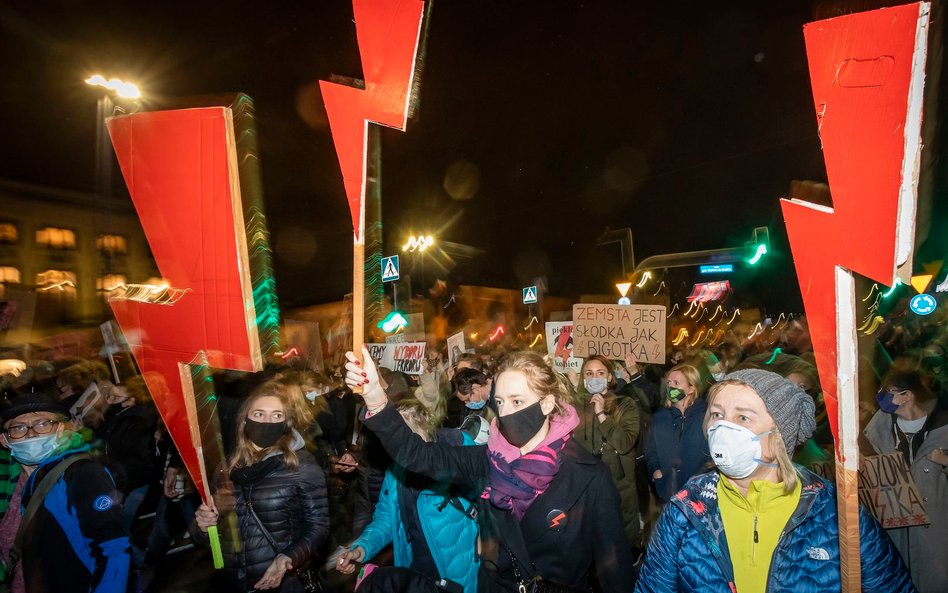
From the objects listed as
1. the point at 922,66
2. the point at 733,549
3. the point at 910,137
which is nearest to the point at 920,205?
the point at 910,137

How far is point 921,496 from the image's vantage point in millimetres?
3484

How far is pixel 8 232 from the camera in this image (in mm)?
30594

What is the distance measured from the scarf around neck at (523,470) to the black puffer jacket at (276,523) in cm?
124

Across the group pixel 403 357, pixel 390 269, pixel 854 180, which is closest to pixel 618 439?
pixel 854 180

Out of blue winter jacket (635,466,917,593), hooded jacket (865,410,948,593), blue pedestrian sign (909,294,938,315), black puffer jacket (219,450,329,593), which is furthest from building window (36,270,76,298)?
hooded jacket (865,410,948,593)

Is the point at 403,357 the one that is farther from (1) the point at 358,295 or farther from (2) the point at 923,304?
(2) the point at 923,304

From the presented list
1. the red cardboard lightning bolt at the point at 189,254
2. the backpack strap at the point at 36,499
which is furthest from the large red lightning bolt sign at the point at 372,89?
the backpack strap at the point at 36,499

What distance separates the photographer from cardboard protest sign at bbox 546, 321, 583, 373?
307 inches

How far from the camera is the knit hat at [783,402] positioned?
228cm

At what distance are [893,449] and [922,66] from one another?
3184 millimetres

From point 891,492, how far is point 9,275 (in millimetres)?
39426

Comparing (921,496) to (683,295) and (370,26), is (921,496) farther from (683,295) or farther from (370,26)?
(683,295)

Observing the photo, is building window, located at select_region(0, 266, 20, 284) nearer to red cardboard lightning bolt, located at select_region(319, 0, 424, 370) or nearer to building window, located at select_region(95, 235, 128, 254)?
building window, located at select_region(95, 235, 128, 254)

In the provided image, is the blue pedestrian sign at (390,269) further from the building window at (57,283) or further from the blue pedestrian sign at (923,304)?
the building window at (57,283)
